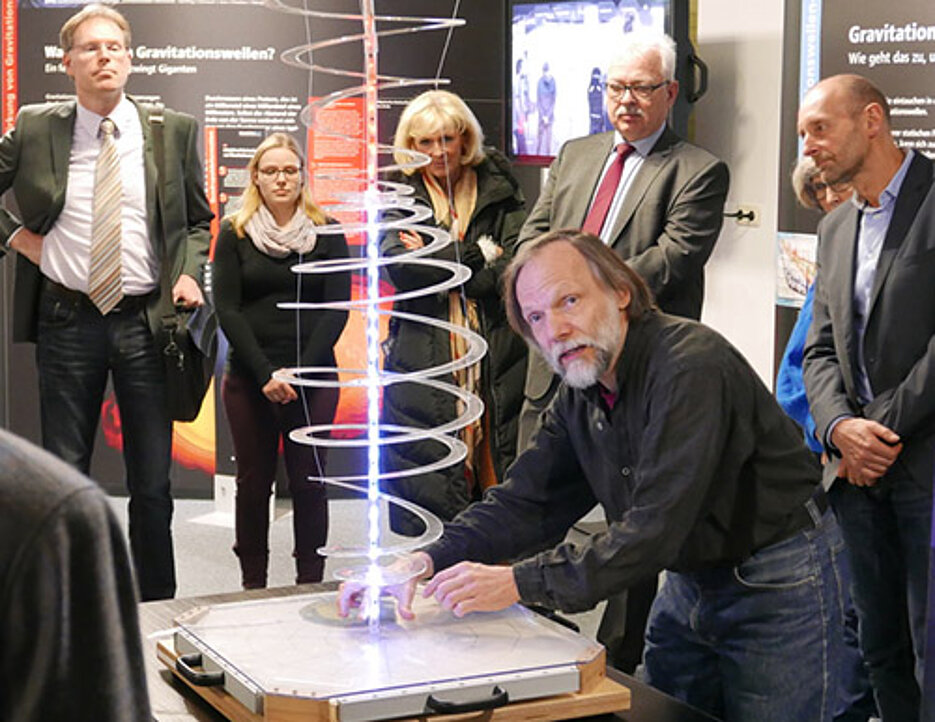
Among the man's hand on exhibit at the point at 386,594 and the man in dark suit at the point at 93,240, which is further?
the man in dark suit at the point at 93,240

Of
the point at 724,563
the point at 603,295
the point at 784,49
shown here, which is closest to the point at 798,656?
the point at 724,563

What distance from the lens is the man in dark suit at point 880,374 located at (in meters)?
3.28

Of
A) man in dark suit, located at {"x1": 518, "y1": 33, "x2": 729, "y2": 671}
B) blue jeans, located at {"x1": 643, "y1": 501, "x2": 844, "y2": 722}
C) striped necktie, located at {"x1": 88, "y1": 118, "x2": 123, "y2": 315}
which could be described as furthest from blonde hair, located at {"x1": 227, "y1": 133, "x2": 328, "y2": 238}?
blue jeans, located at {"x1": 643, "y1": 501, "x2": 844, "y2": 722}

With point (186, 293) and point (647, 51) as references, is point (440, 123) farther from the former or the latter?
point (186, 293)

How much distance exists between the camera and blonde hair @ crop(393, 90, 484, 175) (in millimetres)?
4270

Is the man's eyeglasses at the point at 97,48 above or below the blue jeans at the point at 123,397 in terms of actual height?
above

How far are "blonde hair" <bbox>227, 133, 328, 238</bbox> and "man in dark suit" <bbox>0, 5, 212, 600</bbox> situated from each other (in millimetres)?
189

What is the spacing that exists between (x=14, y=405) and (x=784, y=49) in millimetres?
3381

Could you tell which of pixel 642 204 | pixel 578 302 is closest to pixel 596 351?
pixel 578 302

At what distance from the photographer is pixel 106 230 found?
13.7ft

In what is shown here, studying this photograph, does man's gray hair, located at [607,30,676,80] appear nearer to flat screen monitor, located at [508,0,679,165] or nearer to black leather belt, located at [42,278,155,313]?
flat screen monitor, located at [508,0,679,165]

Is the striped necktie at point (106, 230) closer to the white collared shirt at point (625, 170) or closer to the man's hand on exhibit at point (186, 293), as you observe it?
the man's hand on exhibit at point (186, 293)

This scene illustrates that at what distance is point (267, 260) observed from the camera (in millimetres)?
4410

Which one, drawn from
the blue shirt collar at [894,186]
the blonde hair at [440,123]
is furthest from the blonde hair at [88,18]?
the blue shirt collar at [894,186]
